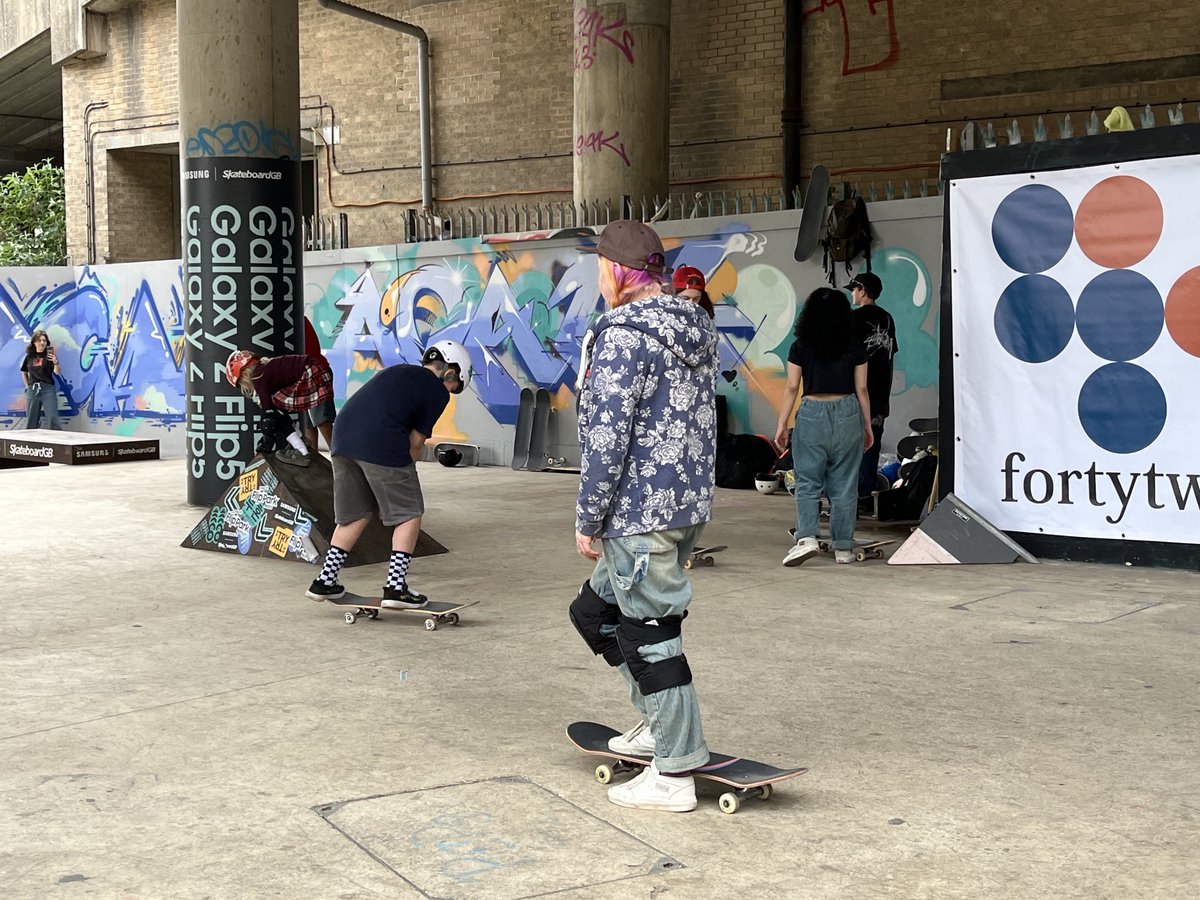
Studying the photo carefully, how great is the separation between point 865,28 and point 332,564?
47.8 feet

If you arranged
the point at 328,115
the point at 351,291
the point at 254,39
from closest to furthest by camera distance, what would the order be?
the point at 254,39 → the point at 351,291 → the point at 328,115

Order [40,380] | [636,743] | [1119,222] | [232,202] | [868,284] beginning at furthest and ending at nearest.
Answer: [40,380], [232,202], [868,284], [1119,222], [636,743]

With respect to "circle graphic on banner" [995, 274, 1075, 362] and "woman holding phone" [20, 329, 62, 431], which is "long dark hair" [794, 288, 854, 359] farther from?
"woman holding phone" [20, 329, 62, 431]

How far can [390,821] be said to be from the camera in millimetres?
3963

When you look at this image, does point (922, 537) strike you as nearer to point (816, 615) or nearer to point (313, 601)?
point (816, 615)

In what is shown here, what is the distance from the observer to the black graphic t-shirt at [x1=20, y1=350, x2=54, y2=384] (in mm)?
19656

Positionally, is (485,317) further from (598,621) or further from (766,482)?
(598,621)

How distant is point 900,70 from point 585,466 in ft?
53.4

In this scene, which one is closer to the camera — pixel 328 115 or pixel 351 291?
pixel 351 291

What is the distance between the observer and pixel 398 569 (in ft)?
23.1

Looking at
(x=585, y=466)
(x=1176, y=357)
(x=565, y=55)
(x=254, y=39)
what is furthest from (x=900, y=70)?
(x=585, y=466)

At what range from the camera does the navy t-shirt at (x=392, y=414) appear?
6.87 metres

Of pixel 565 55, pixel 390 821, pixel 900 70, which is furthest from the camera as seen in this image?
pixel 565 55

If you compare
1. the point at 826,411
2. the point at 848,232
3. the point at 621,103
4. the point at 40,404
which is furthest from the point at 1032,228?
the point at 40,404
